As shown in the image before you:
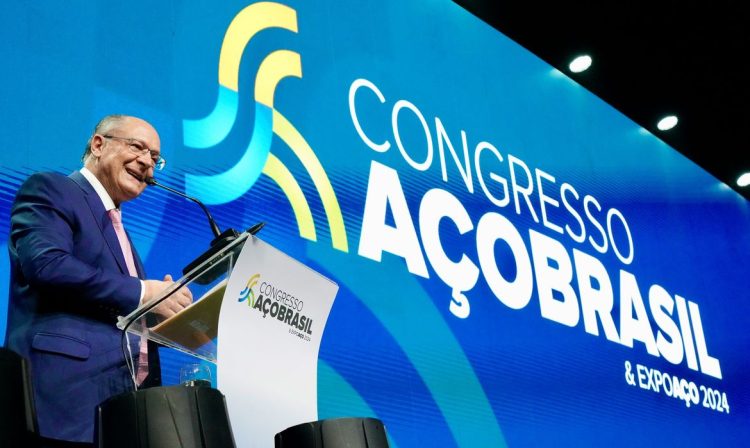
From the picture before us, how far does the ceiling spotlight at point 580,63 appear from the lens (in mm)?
5746

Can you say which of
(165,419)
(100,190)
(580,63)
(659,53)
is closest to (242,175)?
(100,190)

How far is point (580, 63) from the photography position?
5.77m

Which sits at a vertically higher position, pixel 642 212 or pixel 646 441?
pixel 642 212

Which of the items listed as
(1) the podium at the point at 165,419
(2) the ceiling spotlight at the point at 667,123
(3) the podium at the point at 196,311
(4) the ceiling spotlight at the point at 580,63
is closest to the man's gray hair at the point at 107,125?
(3) the podium at the point at 196,311

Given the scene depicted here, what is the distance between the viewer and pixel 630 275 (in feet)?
17.3

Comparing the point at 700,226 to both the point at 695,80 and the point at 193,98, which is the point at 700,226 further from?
the point at 193,98

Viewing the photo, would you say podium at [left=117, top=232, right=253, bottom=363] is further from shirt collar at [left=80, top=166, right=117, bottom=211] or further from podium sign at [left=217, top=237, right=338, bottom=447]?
shirt collar at [left=80, top=166, right=117, bottom=211]

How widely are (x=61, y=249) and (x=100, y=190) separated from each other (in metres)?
0.34

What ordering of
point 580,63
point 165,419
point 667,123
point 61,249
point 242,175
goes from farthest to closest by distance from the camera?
point 667,123 < point 580,63 < point 242,175 < point 61,249 < point 165,419

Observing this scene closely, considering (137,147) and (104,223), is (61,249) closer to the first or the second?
(104,223)

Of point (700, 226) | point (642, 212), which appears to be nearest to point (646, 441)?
point (642, 212)

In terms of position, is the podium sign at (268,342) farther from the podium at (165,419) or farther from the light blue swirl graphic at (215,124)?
the light blue swirl graphic at (215,124)

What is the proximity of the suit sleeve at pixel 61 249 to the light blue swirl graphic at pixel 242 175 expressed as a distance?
2.96ft

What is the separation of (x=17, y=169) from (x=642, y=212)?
4051 millimetres
